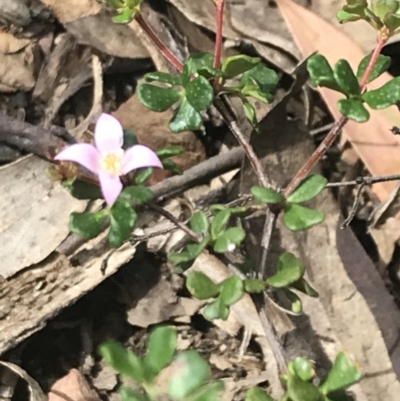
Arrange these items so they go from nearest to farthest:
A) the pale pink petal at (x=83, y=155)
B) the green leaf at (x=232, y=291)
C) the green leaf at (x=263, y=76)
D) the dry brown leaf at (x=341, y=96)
A: the pale pink petal at (x=83, y=155)
the green leaf at (x=232, y=291)
the green leaf at (x=263, y=76)
the dry brown leaf at (x=341, y=96)

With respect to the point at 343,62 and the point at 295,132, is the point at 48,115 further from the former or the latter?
the point at 343,62

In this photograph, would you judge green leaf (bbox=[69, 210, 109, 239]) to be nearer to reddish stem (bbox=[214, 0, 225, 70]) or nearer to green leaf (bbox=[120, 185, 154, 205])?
green leaf (bbox=[120, 185, 154, 205])

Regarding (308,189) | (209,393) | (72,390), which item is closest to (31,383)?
(72,390)

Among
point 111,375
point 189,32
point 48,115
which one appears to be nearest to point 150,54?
point 189,32

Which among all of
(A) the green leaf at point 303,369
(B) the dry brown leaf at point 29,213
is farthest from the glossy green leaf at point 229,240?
(B) the dry brown leaf at point 29,213

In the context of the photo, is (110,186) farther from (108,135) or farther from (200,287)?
(200,287)

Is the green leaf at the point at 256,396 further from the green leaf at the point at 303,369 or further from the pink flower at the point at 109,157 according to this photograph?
the pink flower at the point at 109,157

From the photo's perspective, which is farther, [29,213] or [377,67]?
[29,213]
